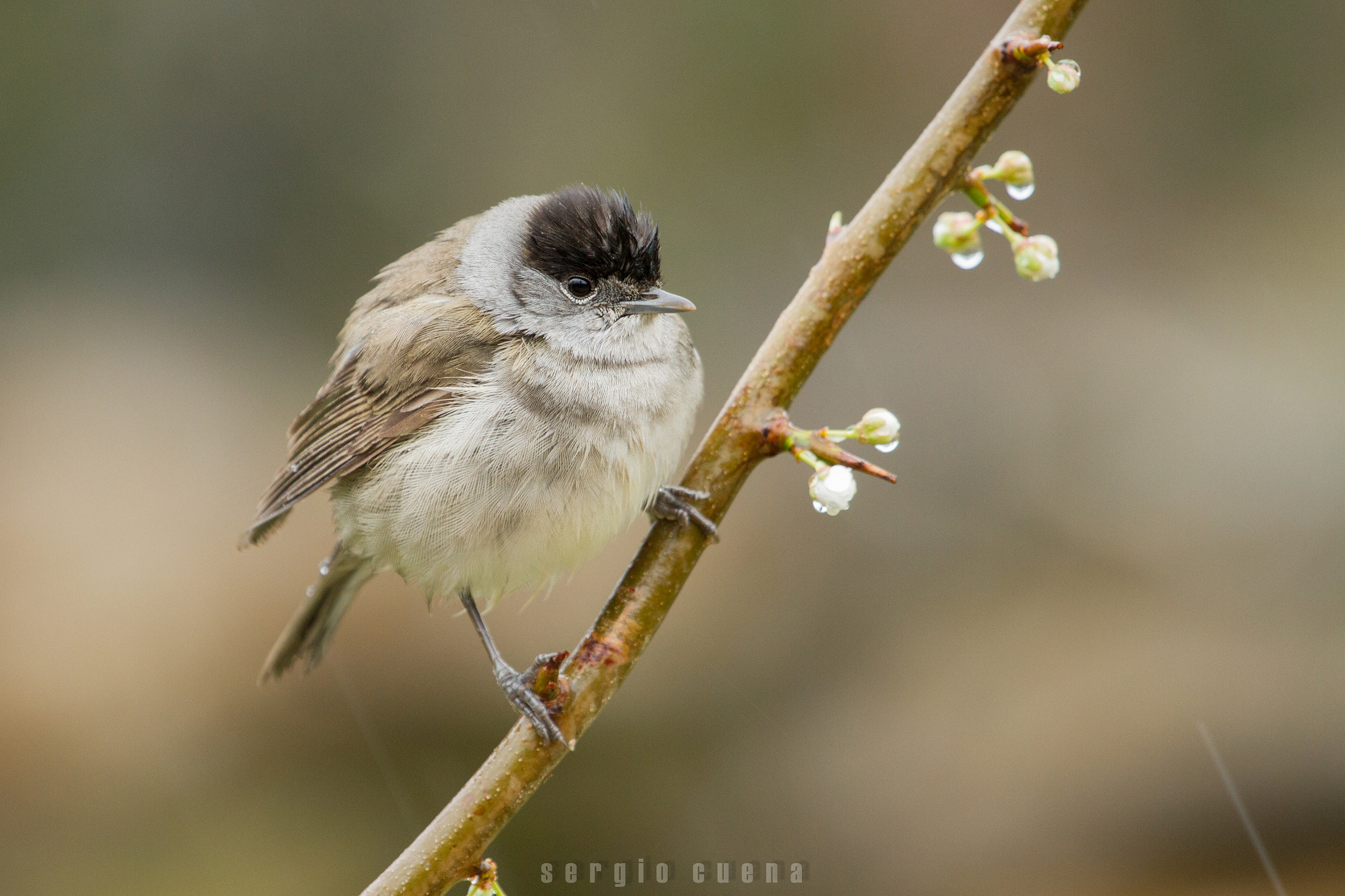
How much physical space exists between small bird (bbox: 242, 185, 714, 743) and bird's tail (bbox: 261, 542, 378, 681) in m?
0.01

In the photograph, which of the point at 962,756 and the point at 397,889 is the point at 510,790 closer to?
the point at 397,889

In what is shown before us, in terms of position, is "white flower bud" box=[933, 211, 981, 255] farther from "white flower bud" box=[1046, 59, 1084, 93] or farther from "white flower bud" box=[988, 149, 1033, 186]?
"white flower bud" box=[1046, 59, 1084, 93]

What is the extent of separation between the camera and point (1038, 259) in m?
1.69

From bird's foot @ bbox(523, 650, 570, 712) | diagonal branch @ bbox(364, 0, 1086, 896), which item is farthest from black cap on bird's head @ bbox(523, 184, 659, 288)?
bird's foot @ bbox(523, 650, 570, 712)

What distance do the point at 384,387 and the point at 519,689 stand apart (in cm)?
99

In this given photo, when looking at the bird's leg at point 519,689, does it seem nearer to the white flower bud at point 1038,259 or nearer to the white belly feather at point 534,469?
the white belly feather at point 534,469

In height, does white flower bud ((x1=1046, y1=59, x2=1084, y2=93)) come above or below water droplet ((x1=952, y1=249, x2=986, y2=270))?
above

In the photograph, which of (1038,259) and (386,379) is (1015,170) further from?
(386,379)

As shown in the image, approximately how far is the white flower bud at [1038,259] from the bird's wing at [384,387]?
1618mm

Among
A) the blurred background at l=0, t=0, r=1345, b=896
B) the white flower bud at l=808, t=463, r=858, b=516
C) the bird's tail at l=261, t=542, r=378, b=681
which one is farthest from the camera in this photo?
the blurred background at l=0, t=0, r=1345, b=896

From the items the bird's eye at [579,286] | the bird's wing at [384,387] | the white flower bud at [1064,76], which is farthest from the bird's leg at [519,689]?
the white flower bud at [1064,76]

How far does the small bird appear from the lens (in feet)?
9.12

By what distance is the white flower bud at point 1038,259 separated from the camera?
66.2 inches

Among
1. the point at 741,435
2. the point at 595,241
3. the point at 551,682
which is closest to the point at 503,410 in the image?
the point at 595,241
